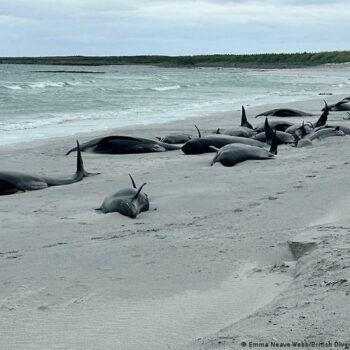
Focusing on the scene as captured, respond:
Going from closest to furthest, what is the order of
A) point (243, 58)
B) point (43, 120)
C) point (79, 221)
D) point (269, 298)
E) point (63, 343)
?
point (63, 343) < point (269, 298) < point (79, 221) < point (43, 120) < point (243, 58)

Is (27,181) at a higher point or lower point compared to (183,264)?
lower

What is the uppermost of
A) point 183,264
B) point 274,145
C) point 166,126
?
point 183,264

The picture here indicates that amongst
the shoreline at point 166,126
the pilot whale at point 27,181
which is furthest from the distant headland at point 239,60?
the pilot whale at point 27,181

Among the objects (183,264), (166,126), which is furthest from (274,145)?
(166,126)

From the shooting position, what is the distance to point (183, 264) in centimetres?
505

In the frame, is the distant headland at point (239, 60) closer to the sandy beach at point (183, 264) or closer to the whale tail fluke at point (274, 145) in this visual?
the whale tail fluke at point (274, 145)

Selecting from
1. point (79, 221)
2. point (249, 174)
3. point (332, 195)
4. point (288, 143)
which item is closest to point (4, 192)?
point (79, 221)

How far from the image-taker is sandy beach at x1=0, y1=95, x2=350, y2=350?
147 inches

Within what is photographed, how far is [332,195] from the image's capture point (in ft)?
23.7

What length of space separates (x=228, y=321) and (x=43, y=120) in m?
17.4

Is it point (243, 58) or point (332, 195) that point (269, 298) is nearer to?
point (332, 195)

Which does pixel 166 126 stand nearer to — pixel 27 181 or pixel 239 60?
pixel 27 181

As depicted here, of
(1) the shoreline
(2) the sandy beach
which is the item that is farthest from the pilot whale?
(1) the shoreline

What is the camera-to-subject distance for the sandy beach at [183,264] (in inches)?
147
